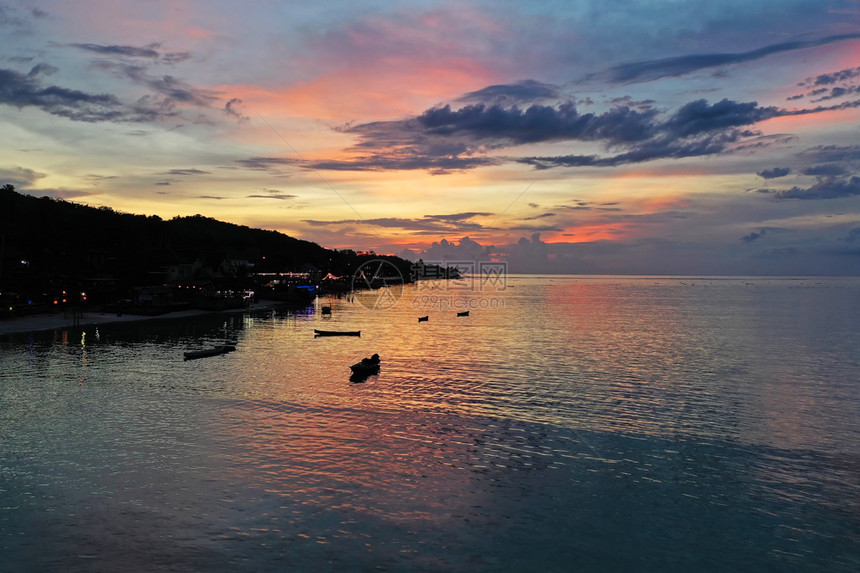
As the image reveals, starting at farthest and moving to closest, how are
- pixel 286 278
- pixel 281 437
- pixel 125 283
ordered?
pixel 286 278, pixel 125 283, pixel 281 437

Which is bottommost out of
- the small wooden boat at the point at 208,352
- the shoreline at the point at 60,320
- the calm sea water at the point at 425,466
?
the calm sea water at the point at 425,466

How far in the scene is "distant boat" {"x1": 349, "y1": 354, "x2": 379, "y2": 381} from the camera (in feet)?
150

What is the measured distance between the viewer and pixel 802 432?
30.3 metres

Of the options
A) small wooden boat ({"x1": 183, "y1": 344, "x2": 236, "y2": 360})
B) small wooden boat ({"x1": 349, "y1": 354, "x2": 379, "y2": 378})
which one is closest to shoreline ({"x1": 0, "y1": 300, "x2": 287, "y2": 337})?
small wooden boat ({"x1": 183, "y1": 344, "x2": 236, "y2": 360})

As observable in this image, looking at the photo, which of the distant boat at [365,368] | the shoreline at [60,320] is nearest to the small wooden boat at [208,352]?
the distant boat at [365,368]

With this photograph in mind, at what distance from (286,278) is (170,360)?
147411 mm

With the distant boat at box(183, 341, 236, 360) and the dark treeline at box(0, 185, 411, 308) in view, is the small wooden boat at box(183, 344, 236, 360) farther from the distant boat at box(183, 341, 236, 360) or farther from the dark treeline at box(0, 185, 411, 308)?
the dark treeline at box(0, 185, 411, 308)

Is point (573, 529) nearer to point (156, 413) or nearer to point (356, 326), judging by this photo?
point (156, 413)

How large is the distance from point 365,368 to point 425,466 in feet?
75.3

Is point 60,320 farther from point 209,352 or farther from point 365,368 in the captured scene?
point 365,368

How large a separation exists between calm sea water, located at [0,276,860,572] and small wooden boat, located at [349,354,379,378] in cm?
115

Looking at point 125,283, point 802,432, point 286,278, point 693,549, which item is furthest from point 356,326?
point 286,278

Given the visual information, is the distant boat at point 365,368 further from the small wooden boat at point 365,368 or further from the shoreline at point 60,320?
the shoreline at point 60,320

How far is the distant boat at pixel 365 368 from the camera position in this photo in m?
45.8
